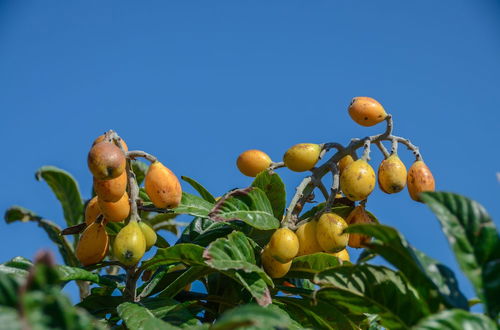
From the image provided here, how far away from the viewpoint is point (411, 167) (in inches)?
84.8

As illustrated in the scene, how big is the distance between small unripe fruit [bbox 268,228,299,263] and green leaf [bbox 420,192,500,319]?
661 millimetres

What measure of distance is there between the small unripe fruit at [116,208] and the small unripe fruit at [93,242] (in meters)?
0.10

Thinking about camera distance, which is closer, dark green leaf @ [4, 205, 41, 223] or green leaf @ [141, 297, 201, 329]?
green leaf @ [141, 297, 201, 329]

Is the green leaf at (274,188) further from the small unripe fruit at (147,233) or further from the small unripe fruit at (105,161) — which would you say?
the small unripe fruit at (105,161)

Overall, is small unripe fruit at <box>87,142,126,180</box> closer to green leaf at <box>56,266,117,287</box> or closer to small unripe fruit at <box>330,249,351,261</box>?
green leaf at <box>56,266,117,287</box>

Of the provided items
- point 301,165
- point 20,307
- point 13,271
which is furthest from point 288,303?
point 20,307

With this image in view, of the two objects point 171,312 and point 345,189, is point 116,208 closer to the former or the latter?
point 171,312

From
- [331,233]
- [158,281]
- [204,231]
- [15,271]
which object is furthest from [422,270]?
[15,271]

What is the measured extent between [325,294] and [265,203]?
49 cm

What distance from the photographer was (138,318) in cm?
177

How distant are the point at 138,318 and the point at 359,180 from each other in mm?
784

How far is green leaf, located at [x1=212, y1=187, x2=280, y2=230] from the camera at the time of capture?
2.10 m

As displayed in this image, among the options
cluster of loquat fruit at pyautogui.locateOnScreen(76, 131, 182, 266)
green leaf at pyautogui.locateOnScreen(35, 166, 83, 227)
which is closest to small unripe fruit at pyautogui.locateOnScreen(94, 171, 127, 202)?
cluster of loquat fruit at pyautogui.locateOnScreen(76, 131, 182, 266)

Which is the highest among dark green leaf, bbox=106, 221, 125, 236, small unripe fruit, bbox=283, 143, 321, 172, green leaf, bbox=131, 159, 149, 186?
green leaf, bbox=131, 159, 149, 186
